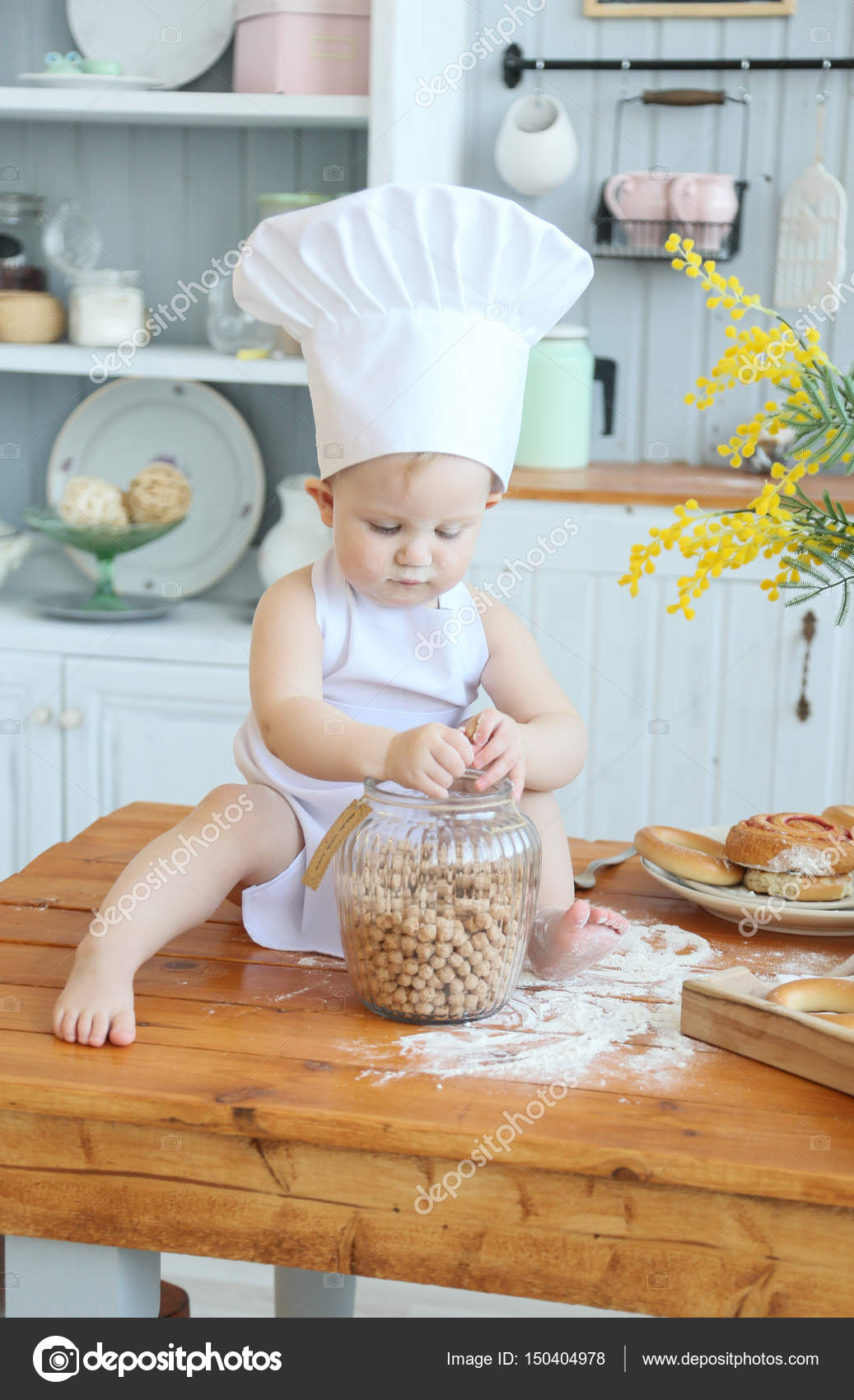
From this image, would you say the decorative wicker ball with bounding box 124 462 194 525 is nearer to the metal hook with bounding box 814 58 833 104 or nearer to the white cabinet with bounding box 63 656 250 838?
the white cabinet with bounding box 63 656 250 838

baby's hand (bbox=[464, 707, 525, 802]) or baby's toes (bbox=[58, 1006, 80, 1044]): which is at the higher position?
baby's hand (bbox=[464, 707, 525, 802])

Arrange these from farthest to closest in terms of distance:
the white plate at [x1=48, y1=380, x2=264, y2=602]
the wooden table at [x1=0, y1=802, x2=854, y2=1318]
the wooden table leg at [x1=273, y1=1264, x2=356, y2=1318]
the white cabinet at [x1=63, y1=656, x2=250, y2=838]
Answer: the white plate at [x1=48, y1=380, x2=264, y2=602] < the white cabinet at [x1=63, y1=656, x2=250, y2=838] < the wooden table leg at [x1=273, y1=1264, x2=356, y2=1318] < the wooden table at [x1=0, y1=802, x2=854, y2=1318]

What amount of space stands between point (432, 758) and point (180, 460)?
6.21ft

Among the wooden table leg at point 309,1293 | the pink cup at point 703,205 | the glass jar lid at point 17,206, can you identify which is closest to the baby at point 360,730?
the wooden table leg at point 309,1293

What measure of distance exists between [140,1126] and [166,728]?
164 centimetres

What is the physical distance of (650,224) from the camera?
2.53 m

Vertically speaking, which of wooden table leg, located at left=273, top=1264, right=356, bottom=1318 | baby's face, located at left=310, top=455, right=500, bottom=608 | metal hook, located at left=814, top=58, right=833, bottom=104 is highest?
metal hook, located at left=814, top=58, right=833, bottom=104

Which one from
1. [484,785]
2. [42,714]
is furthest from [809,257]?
[484,785]

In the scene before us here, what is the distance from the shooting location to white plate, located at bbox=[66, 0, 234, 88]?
2.48 m

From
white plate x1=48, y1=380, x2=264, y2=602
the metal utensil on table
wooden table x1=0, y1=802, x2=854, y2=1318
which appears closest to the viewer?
wooden table x1=0, y1=802, x2=854, y2=1318

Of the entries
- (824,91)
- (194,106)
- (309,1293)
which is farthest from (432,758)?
(824,91)

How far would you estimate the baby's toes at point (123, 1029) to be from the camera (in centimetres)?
88

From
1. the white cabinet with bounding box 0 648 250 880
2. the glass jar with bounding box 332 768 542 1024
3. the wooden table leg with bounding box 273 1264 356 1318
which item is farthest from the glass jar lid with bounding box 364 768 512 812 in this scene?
the white cabinet with bounding box 0 648 250 880
